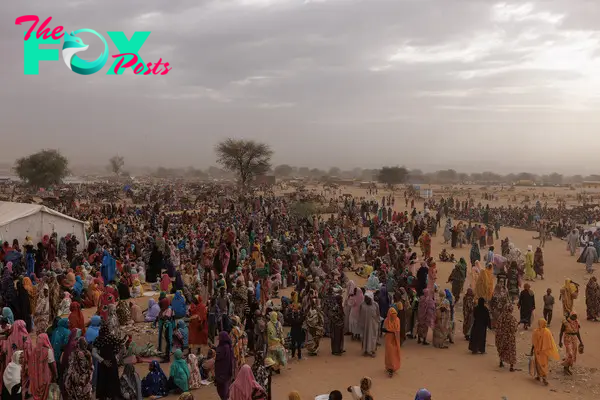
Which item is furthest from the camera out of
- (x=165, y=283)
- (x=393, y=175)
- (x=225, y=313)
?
(x=393, y=175)

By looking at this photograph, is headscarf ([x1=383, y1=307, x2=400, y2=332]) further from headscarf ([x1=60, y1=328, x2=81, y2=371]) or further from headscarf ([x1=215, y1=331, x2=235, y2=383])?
headscarf ([x1=60, y1=328, x2=81, y2=371])

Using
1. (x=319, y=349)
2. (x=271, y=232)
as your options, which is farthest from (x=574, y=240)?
(x=319, y=349)

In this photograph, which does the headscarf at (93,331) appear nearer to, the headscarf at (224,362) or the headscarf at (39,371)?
the headscarf at (39,371)

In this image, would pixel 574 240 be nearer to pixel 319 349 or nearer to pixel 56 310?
pixel 319 349

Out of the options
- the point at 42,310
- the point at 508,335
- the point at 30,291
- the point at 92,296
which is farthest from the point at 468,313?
the point at 30,291

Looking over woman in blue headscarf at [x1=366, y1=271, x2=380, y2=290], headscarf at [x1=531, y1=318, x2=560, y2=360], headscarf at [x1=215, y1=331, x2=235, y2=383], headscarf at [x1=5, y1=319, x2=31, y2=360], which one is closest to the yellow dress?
headscarf at [x1=531, y1=318, x2=560, y2=360]

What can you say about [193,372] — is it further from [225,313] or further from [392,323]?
[392,323]

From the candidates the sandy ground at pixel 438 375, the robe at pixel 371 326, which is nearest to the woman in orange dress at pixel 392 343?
the sandy ground at pixel 438 375
